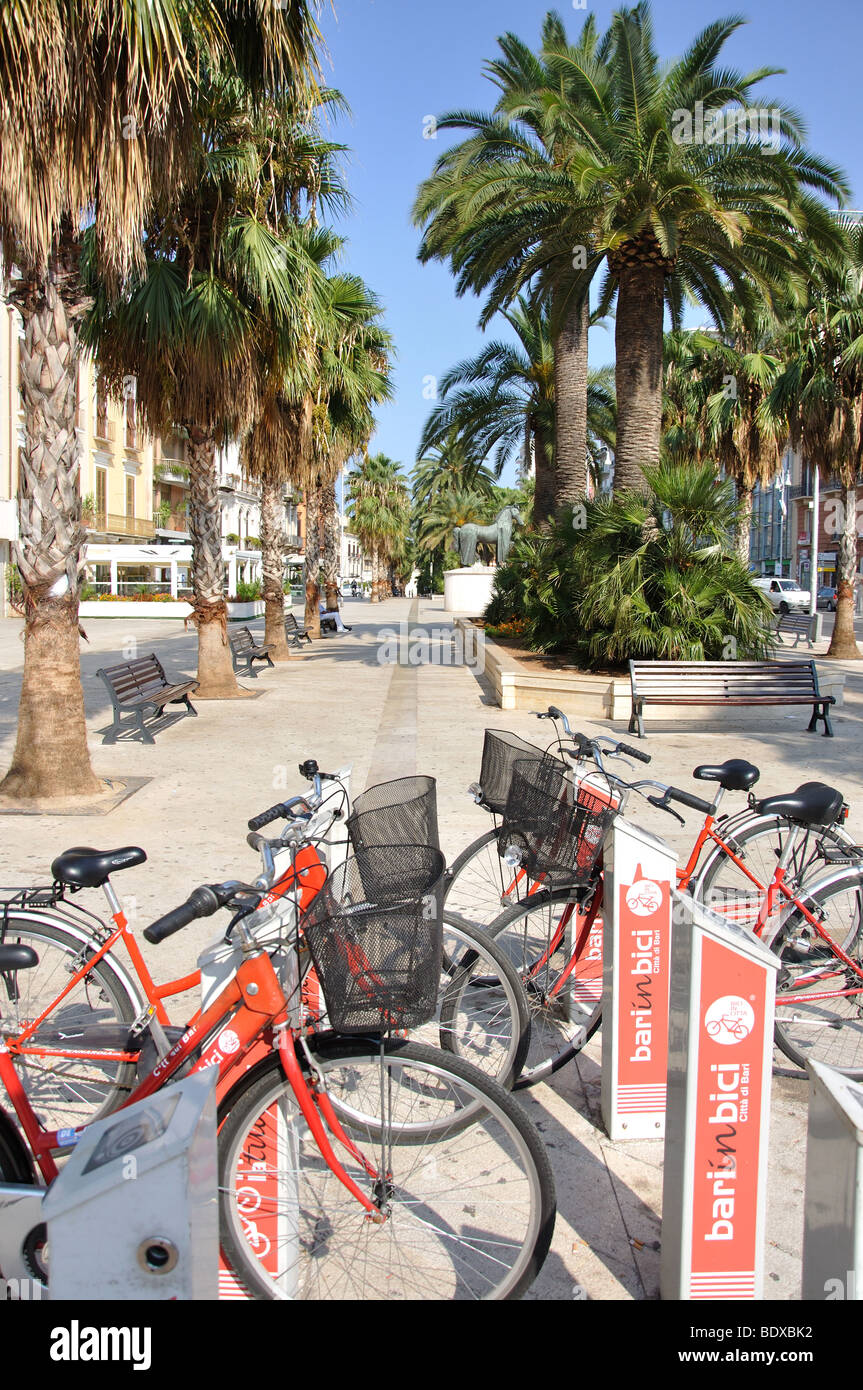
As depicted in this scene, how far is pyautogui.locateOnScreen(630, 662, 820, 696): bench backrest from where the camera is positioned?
414 inches

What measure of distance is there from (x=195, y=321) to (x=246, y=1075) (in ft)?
30.5

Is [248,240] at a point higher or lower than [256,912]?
higher

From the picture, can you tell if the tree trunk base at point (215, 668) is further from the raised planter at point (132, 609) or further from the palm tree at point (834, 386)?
the raised planter at point (132, 609)

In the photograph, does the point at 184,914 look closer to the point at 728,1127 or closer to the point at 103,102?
the point at 728,1127

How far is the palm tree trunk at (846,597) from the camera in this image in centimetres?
1942

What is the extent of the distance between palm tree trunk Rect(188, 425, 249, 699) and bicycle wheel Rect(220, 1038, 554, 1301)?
36.0ft

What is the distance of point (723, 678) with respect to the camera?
34.7 ft

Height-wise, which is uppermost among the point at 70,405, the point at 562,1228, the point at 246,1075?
the point at 70,405

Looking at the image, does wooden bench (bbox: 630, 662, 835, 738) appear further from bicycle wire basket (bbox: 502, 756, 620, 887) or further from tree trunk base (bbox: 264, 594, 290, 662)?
tree trunk base (bbox: 264, 594, 290, 662)

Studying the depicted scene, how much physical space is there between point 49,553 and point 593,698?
22.3 feet
